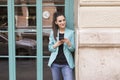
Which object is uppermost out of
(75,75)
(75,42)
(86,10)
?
(86,10)

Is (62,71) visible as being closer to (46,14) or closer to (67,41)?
(67,41)

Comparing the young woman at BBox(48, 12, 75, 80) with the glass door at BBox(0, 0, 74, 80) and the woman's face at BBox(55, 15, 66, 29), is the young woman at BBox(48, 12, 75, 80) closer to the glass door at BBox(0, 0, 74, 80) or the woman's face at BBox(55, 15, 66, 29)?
the woman's face at BBox(55, 15, 66, 29)

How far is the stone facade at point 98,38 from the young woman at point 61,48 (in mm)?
172

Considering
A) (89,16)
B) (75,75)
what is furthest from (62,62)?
(89,16)

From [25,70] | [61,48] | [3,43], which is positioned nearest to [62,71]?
[61,48]

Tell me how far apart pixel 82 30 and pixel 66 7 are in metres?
0.80

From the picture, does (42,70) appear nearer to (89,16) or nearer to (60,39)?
(60,39)

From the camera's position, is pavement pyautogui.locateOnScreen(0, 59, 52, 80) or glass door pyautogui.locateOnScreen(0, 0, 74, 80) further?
pavement pyautogui.locateOnScreen(0, 59, 52, 80)

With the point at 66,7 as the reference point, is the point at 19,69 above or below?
below

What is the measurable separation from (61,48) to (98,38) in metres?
0.64

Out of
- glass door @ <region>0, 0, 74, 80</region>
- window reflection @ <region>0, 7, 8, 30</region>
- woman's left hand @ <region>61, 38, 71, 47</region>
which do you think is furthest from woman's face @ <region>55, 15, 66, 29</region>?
window reflection @ <region>0, 7, 8, 30</region>

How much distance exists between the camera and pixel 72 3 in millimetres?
7816

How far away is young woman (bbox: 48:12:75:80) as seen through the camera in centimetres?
732

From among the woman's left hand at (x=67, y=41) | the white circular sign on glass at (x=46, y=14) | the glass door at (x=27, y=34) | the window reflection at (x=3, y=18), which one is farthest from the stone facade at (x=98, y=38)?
the window reflection at (x=3, y=18)
